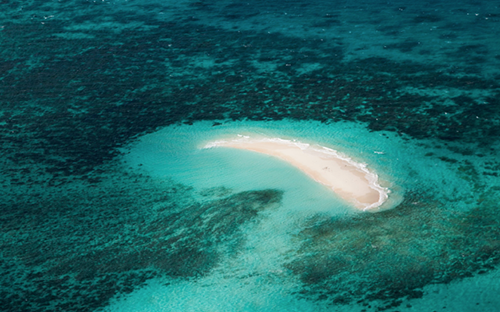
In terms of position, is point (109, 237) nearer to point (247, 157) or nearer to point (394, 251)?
point (247, 157)

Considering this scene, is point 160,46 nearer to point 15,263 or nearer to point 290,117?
point 290,117

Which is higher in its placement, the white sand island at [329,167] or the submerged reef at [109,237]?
the white sand island at [329,167]

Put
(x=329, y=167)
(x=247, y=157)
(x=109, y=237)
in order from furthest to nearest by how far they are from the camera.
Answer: (x=247, y=157)
(x=329, y=167)
(x=109, y=237)

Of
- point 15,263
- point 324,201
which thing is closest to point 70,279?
point 15,263

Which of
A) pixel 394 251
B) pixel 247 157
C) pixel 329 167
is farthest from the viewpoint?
pixel 247 157

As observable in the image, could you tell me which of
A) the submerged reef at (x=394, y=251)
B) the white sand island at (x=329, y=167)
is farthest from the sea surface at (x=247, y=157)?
the white sand island at (x=329, y=167)

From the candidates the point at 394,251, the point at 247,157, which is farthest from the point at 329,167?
the point at 394,251

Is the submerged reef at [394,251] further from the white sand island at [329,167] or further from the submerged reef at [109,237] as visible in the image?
the submerged reef at [109,237]
